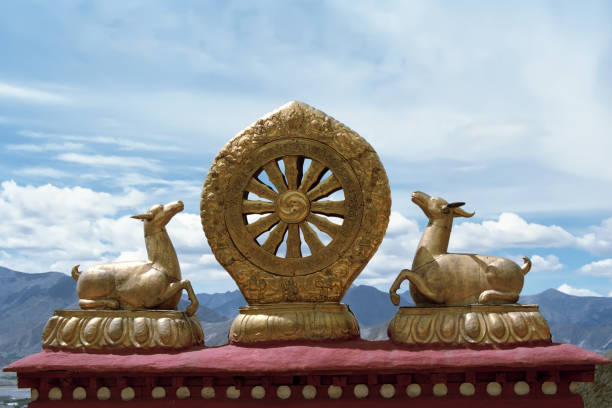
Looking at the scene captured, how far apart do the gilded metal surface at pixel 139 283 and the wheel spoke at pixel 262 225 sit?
3.64 ft

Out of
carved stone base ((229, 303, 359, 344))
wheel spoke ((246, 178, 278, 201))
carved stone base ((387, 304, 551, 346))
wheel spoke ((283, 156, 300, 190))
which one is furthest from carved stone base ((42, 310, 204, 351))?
carved stone base ((387, 304, 551, 346))

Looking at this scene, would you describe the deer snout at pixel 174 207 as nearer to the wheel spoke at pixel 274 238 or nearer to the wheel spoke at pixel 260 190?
the wheel spoke at pixel 260 190

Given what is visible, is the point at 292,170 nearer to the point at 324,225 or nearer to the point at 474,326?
the point at 324,225

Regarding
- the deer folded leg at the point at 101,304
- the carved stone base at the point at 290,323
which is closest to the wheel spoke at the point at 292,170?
the carved stone base at the point at 290,323

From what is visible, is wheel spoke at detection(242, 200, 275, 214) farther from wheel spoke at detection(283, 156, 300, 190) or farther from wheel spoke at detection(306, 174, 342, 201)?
wheel spoke at detection(306, 174, 342, 201)

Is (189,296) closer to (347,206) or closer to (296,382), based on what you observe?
(296,382)

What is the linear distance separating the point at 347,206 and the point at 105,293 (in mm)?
3391

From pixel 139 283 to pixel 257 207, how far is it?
185 cm

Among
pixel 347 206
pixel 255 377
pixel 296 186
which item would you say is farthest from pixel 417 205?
pixel 255 377

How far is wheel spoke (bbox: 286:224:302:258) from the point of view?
340 inches

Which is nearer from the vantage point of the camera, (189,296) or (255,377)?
(255,377)

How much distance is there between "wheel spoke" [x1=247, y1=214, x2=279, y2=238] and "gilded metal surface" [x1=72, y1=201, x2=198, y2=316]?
111cm

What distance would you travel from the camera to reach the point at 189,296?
8656mm

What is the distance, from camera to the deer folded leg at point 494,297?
8047mm
